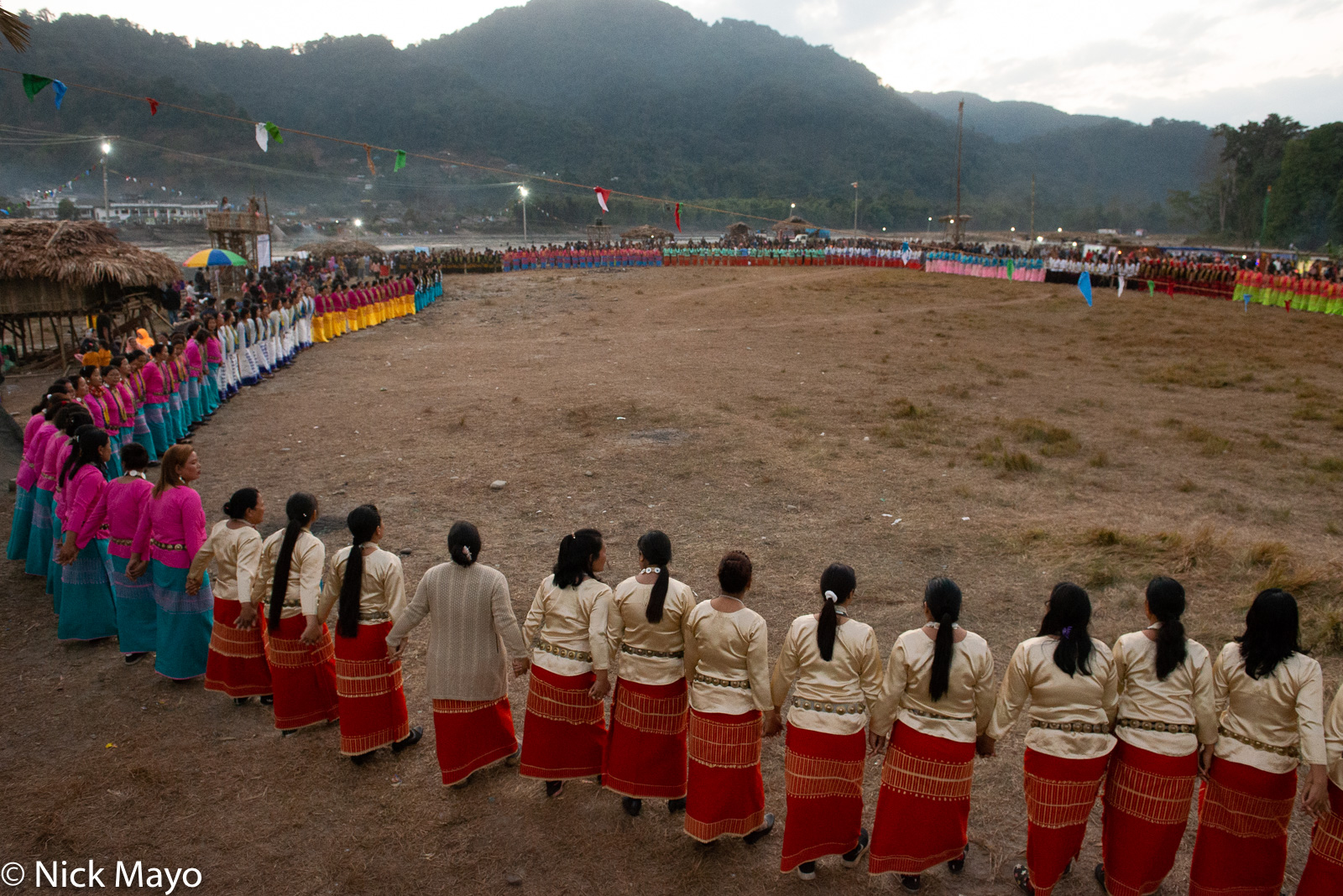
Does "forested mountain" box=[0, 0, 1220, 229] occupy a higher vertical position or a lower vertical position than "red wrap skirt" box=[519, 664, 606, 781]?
higher

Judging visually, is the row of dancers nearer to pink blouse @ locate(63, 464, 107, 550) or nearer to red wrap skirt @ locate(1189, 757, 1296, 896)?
red wrap skirt @ locate(1189, 757, 1296, 896)

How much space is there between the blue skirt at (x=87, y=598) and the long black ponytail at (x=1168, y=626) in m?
6.07

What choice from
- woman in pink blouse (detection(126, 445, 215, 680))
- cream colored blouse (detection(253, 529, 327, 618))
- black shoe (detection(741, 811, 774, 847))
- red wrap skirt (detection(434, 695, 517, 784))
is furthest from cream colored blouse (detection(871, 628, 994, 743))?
woman in pink blouse (detection(126, 445, 215, 680))

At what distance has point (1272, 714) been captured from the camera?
3.03 meters

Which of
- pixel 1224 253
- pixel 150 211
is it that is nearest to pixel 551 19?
pixel 150 211

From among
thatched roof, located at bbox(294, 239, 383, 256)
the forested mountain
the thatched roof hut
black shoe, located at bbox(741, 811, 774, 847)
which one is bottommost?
black shoe, located at bbox(741, 811, 774, 847)

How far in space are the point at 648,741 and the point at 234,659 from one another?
2.61 metres

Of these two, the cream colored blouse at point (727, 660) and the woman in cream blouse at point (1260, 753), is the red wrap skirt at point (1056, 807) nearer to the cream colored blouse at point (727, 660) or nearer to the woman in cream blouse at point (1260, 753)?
the woman in cream blouse at point (1260, 753)

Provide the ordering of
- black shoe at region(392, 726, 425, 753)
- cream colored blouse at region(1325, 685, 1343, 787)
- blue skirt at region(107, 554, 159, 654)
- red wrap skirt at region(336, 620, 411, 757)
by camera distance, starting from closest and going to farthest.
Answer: cream colored blouse at region(1325, 685, 1343, 787)
red wrap skirt at region(336, 620, 411, 757)
black shoe at region(392, 726, 425, 753)
blue skirt at region(107, 554, 159, 654)

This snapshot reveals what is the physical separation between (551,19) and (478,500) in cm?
20569

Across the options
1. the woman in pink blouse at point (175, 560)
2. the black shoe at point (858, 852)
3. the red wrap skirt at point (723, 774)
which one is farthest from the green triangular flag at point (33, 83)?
the black shoe at point (858, 852)

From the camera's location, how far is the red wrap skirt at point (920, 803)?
127 inches

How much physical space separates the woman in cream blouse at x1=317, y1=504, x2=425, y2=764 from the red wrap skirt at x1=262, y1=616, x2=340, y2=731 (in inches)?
10.8

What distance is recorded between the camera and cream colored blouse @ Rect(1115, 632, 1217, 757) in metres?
3.11
